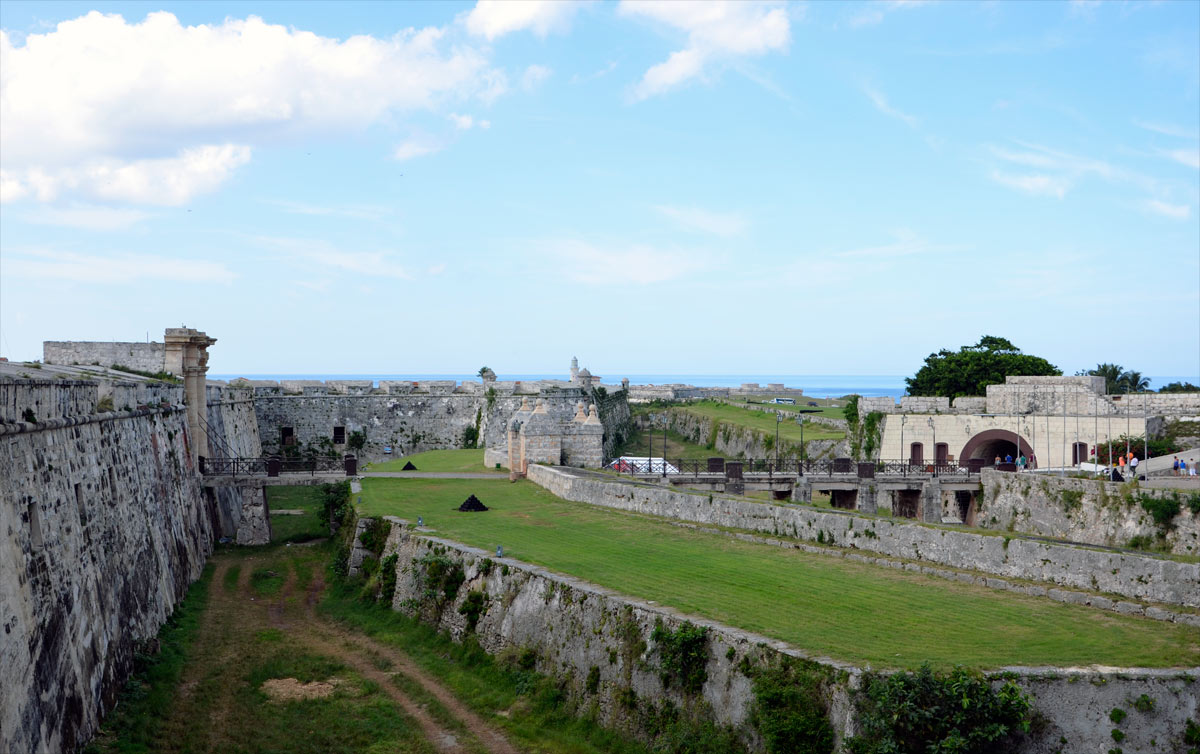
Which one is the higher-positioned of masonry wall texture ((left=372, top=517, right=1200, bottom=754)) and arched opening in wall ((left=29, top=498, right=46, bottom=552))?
arched opening in wall ((left=29, top=498, right=46, bottom=552))

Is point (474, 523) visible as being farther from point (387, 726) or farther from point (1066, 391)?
point (1066, 391)

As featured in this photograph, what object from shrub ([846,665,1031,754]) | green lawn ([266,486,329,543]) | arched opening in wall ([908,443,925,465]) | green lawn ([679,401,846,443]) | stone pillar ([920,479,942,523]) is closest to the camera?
shrub ([846,665,1031,754])

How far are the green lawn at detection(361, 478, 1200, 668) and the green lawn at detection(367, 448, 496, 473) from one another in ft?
38.6

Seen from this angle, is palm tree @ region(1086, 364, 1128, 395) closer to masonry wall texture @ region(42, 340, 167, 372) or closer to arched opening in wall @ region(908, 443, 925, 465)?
arched opening in wall @ region(908, 443, 925, 465)

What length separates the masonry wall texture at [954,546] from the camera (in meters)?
14.5

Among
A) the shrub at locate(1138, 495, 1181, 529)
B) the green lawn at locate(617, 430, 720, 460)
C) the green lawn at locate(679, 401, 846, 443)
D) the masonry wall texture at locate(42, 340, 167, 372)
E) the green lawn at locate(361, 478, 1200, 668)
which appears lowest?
the green lawn at locate(361, 478, 1200, 668)

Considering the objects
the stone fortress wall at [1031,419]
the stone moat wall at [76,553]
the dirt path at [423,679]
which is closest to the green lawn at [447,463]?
the dirt path at [423,679]

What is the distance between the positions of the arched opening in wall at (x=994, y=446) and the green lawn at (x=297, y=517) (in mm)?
22994

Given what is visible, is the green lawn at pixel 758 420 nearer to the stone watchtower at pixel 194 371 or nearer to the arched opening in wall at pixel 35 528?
the stone watchtower at pixel 194 371

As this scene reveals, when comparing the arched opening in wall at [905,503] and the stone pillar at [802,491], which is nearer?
the stone pillar at [802,491]

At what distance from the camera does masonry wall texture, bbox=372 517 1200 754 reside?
10938 mm

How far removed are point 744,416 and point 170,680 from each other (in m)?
46.7

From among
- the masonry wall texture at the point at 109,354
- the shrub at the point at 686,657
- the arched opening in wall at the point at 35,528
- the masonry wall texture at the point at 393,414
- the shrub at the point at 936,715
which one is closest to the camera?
the shrub at the point at 936,715

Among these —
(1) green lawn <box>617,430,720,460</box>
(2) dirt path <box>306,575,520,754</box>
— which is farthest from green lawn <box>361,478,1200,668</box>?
(1) green lawn <box>617,430,720,460</box>
